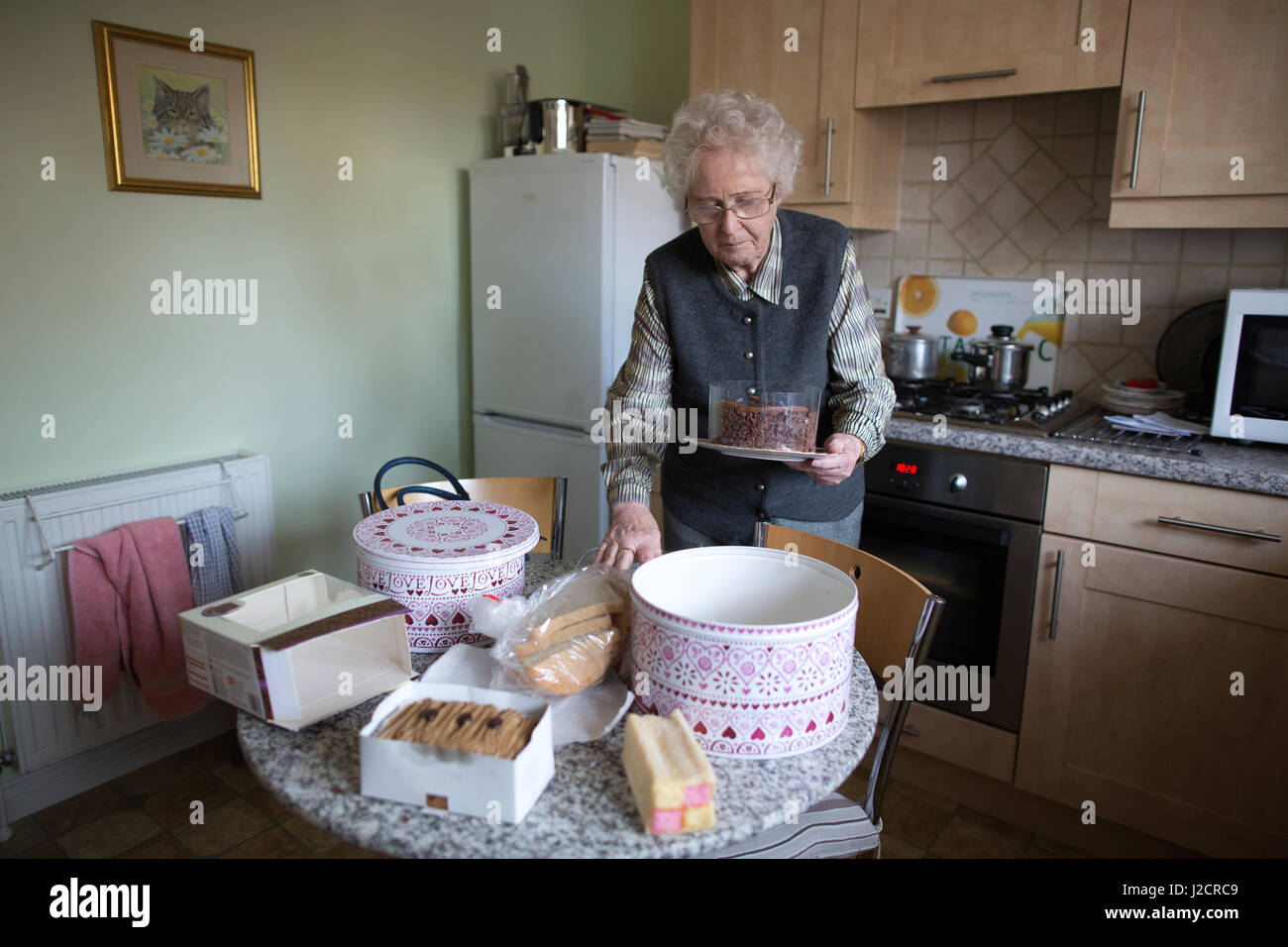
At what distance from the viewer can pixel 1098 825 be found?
2.03m

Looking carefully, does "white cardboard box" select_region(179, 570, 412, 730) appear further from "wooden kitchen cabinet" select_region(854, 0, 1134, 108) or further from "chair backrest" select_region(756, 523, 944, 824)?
"wooden kitchen cabinet" select_region(854, 0, 1134, 108)

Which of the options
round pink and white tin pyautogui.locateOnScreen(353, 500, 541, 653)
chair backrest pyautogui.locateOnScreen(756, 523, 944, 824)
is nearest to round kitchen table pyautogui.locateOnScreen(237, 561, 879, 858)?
round pink and white tin pyautogui.locateOnScreen(353, 500, 541, 653)

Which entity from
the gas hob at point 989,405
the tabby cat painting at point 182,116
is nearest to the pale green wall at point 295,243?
the tabby cat painting at point 182,116

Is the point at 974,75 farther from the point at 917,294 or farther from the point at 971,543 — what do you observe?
the point at 971,543

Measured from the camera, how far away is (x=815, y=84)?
7.83 feet

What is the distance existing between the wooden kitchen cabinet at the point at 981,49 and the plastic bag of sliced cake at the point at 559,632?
1717 millimetres

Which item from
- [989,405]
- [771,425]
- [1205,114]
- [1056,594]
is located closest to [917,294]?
[989,405]

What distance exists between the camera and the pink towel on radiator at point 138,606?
2012mm

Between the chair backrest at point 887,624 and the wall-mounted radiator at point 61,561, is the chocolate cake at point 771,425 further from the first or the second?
the wall-mounted radiator at point 61,561

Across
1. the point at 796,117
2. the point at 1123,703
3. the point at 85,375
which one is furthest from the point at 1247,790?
the point at 85,375

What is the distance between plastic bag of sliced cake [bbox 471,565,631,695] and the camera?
927 millimetres

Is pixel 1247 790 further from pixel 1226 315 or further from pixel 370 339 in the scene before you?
pixel 370 339

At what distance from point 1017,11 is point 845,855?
1.92 metres

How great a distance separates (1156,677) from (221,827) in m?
2.16
